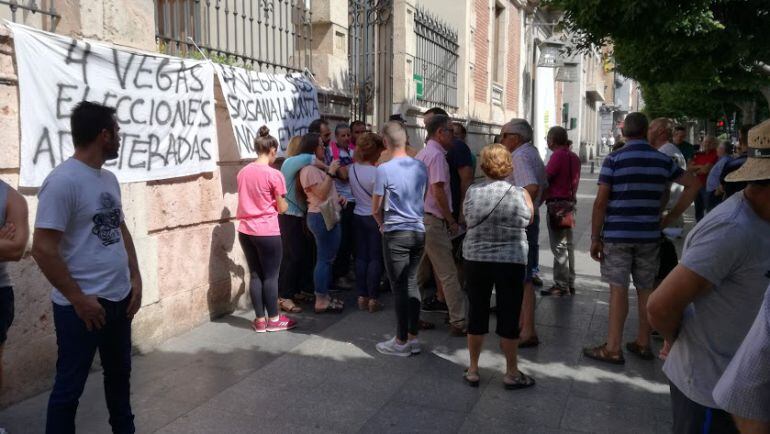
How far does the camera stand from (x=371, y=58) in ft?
31.6

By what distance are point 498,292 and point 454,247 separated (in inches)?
82.7

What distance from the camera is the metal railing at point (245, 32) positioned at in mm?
5883

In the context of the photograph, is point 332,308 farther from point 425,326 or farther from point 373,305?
point 425,326

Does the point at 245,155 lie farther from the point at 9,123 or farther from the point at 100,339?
the point at 100,339

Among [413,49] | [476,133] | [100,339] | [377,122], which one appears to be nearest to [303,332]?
[100,339]

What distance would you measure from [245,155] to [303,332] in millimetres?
1816

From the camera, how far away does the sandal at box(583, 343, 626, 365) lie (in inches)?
194

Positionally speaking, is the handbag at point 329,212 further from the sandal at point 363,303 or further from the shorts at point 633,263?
the shorts at point 633,263

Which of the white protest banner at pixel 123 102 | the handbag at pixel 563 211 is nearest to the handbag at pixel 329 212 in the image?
the white protest banner at pixel 123 102

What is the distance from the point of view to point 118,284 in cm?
307

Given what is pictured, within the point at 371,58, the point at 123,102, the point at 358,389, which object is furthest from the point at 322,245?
the point at 371,58

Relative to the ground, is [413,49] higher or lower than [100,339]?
higher

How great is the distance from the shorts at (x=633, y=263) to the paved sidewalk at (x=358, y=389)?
2.21 feet

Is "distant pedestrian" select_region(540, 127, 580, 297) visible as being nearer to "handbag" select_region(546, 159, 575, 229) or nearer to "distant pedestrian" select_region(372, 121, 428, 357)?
"handbag" select_region(546, 159, 575, 229)
